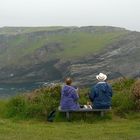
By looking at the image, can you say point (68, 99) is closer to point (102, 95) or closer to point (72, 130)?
point (102, 95)

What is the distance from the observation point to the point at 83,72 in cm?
18375

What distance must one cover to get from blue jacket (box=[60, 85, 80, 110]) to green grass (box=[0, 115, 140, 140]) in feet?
2.86

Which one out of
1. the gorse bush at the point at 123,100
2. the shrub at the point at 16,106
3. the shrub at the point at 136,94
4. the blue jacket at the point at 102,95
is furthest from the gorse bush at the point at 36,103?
the shrub at the point at 136,94

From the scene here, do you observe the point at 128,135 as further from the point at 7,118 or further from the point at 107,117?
the point at 7,118

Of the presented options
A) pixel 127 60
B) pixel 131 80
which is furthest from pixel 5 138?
pixel 127 60

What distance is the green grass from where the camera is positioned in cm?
1532

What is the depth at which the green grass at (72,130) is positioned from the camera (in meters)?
15.3

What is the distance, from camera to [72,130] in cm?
1677

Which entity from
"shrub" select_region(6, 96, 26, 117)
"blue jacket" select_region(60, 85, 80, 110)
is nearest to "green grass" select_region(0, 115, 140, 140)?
"blue jacket" select_region(60, 85, 80, 110)

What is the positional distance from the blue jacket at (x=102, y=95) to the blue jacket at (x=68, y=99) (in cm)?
82

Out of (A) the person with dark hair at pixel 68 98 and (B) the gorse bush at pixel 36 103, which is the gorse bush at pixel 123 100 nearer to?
(A) the person with dark hair at pixel 68 98

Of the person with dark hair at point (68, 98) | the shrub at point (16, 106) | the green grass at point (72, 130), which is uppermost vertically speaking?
the person with dark hair at point (68, 98)

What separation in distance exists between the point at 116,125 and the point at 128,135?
7.99ft

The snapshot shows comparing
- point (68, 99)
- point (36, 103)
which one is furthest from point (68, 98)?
point (36, 103)
